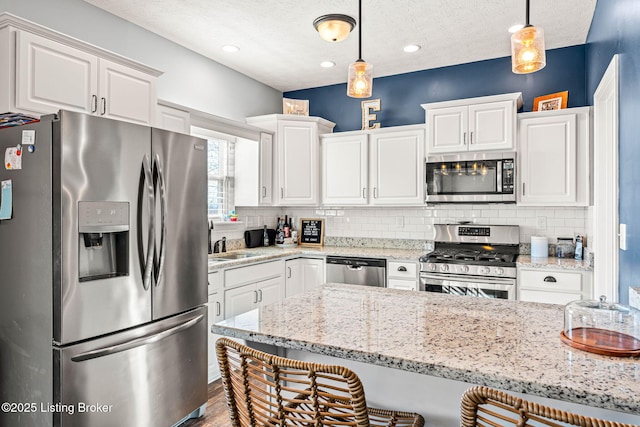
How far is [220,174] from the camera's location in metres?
4.20

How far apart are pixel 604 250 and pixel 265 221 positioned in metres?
3.19

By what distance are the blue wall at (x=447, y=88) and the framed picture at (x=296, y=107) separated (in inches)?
12.9

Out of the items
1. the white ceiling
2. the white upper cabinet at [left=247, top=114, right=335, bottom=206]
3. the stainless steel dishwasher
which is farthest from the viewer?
the white upper cabinet at [left=247, top=114, right=335, bottom=206]

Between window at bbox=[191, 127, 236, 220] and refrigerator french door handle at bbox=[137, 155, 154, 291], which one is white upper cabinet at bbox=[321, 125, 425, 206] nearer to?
window at bbox=[191, 127, 236, 220]

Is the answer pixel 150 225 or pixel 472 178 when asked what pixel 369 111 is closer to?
pixel 472 178

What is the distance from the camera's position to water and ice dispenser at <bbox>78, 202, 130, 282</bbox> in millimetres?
1899

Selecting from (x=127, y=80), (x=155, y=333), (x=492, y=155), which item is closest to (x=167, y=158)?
(x=127, y=80)

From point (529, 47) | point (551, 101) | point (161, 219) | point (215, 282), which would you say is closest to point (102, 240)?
point (161, 219)

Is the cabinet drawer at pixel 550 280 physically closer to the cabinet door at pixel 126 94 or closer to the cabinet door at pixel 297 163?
the cabinet door at pixel 297 163

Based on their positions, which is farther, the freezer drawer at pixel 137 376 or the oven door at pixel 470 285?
the oven door at pixel 470 285

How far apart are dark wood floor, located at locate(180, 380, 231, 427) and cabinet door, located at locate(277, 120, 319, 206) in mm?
2031

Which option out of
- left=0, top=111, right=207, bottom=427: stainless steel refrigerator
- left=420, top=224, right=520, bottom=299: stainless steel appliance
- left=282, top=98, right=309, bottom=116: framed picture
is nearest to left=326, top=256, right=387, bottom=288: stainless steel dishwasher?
left=420, top=224, right=520, bottom=299: stainless steel appliance

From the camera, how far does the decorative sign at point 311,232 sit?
480cm

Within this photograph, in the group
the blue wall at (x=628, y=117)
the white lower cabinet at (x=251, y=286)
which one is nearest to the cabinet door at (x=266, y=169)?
the white lower cabinet at (x=251, y=286)
